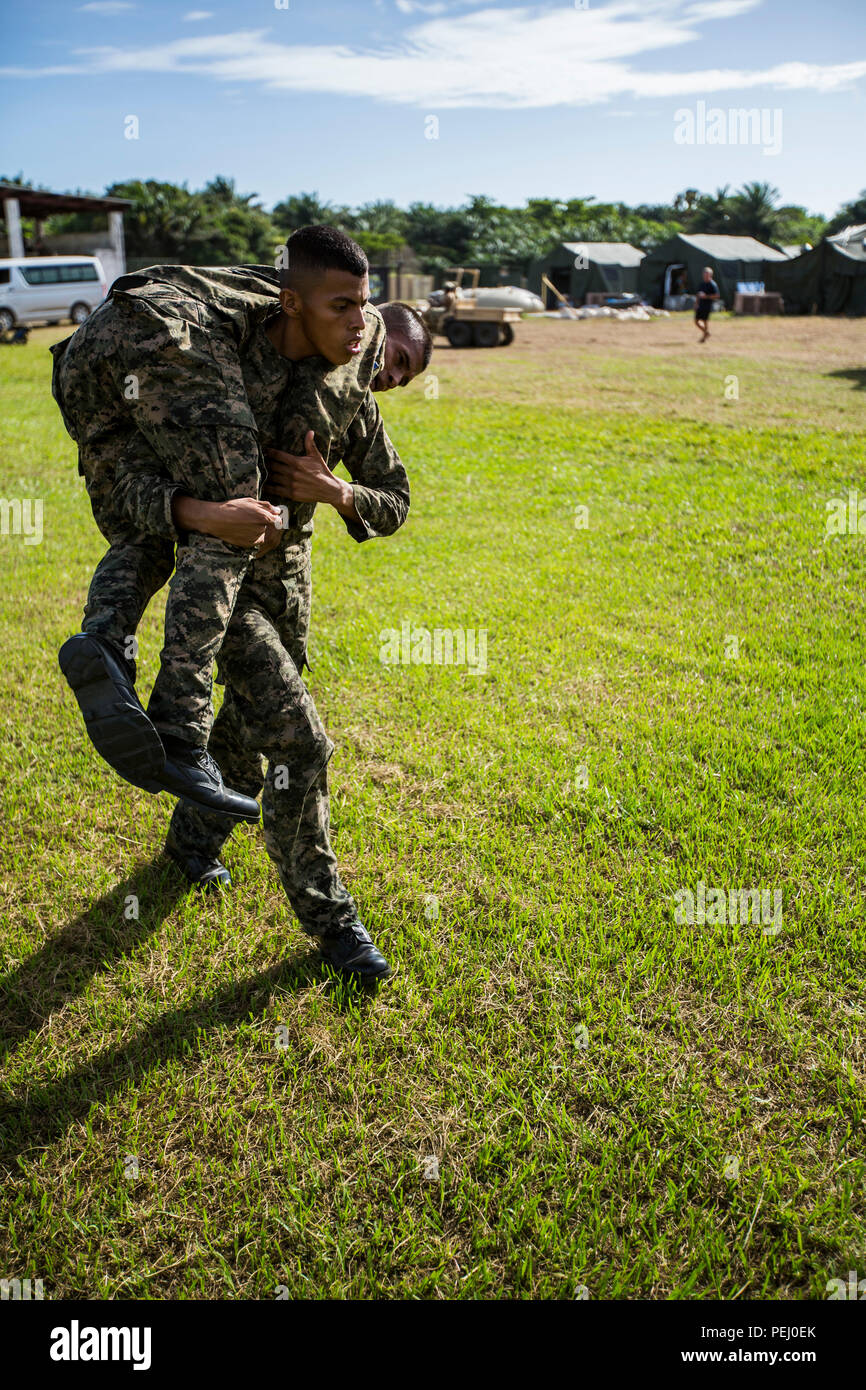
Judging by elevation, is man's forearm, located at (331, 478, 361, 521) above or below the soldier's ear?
below

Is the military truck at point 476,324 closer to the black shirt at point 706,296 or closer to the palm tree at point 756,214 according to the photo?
the black shirt at point 706,296

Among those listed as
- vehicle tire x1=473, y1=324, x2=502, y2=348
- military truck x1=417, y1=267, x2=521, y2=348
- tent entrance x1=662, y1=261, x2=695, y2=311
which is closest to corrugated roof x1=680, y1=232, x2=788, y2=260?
tent entrance x1=662, y1=261, x2=695, y2=311

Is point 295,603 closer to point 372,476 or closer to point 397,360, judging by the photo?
point 372,476

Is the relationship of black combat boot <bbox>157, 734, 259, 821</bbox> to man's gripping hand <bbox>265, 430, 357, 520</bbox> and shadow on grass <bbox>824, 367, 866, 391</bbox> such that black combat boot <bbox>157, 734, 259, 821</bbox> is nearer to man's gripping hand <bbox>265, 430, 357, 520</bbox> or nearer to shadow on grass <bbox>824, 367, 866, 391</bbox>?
man's gripping hand <bbox>265, 430, 357, 520</bbox>

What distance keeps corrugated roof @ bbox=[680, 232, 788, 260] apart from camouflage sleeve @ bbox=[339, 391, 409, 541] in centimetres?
4174

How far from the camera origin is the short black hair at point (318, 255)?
94.3 inches

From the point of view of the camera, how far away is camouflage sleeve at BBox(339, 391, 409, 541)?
2.87 meters

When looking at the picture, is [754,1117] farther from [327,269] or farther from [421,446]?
[421,446]

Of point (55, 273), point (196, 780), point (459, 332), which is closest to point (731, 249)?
point (459, 332)

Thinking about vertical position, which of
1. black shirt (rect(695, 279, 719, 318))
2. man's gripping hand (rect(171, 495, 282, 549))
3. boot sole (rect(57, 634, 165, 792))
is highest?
black shirt (rect(695, 279, 719, 318))

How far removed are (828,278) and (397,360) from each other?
128 feet

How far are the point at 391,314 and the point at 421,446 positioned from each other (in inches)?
352
